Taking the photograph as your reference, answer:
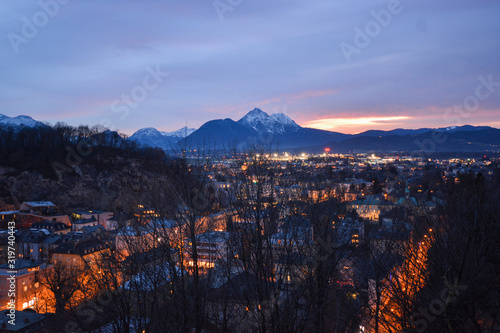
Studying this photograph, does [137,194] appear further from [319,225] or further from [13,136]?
[319,225]

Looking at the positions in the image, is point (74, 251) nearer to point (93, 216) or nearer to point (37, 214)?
point (93, 216)

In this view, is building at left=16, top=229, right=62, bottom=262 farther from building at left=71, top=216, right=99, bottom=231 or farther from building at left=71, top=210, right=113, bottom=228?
building at left=71, top=210, right=113, bottom=228

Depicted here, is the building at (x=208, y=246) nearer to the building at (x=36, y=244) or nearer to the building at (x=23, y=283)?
the building at (x=23, y=283)

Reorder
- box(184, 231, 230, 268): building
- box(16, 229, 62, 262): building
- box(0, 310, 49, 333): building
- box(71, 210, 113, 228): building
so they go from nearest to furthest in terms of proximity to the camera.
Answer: box(184, 231, 230, 268): building → box(0, 310, 49, 333): building → box(16, 229, 62, 262): building → box(71, 210, 113, 228): building

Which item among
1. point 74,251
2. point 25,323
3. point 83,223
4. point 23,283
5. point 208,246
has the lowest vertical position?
point 83,223

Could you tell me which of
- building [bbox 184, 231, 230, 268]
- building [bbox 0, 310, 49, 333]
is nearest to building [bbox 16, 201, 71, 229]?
building [bbox 0, 310, 49, 333]

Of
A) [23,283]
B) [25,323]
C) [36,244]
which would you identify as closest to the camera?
[25,323]

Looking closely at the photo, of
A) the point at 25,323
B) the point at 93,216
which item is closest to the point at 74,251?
the point at 25,323

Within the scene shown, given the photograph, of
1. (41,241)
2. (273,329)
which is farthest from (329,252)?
(41,241)

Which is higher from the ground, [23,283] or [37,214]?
[37,214]

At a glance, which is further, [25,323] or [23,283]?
[23,283]

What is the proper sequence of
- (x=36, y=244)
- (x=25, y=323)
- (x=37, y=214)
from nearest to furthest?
1. (x=25, y=323)
2. (x=36, y=244)
3. (x=37, y=214)

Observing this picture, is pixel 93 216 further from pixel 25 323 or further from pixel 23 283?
pixel 25 323

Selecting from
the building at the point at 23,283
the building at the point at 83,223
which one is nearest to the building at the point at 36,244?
the building at the point at 23,283
